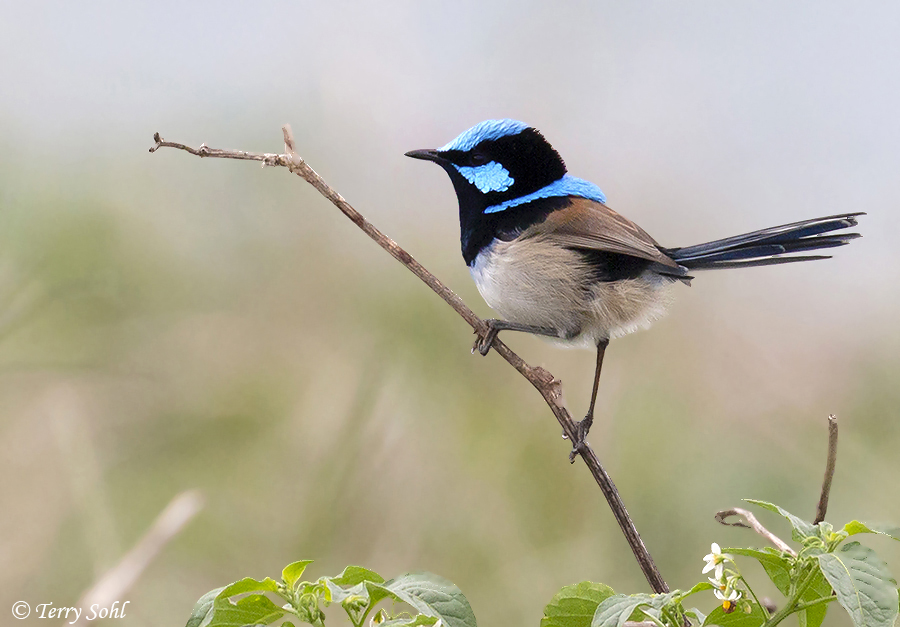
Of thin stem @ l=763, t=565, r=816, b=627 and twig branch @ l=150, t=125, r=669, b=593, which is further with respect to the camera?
twig branch @ l=150, t=125, r=669, b=593

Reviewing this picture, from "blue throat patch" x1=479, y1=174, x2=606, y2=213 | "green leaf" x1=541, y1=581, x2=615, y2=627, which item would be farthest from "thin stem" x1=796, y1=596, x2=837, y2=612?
"blue throat patch" x1=479, y1=174, x2=606, y2=213

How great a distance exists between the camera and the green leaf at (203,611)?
2.93 feet

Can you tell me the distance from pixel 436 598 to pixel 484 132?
1377 mm

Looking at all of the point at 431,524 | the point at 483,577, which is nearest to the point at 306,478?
the point at 431,524

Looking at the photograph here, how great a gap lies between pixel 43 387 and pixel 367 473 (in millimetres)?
1131

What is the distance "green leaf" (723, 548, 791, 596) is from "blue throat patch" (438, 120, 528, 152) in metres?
1.31

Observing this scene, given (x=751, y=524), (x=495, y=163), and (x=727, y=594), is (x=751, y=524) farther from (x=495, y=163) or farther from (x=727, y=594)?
(x=495, y=163)

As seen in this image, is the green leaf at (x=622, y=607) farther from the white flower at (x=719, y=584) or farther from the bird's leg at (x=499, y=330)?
the bird's leg at (x=499, y=330)

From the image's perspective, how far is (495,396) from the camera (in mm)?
2926

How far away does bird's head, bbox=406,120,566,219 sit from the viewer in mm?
2076

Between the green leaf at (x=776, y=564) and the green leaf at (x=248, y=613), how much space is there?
528 mm

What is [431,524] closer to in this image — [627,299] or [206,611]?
[627,299]

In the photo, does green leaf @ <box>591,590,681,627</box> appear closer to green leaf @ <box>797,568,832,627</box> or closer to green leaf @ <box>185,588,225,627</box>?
green leaf @ <box>797,568,832,627</box>

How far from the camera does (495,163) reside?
2.11m
